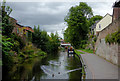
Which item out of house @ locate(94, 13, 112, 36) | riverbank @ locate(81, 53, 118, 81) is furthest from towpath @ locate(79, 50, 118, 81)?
house @ locate(94, 13, 112, 36)

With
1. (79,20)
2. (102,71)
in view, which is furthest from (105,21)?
(102,71)

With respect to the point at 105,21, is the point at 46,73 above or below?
below

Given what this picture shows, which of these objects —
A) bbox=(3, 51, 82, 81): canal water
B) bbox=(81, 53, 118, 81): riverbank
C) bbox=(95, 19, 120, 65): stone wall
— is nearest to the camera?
bbox=(81, 53, 118, 81): riverbank

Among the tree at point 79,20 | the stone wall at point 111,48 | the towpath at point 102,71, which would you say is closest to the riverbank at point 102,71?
the towpath at point 102,71

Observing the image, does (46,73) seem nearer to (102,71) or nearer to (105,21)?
(102,71)

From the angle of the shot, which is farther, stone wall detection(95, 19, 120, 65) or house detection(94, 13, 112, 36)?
house detection(94, 13, 112, 36)

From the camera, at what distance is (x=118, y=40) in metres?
11.9

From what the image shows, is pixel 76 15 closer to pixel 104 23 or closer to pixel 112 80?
pixel 104 23

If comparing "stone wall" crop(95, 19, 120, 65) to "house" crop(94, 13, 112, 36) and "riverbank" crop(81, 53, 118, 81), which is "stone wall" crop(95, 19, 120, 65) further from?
"house" crop(94, 13, 112, 36)

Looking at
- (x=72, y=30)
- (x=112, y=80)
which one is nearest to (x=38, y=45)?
(x=72, y=30)

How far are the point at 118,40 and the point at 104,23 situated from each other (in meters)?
30.5

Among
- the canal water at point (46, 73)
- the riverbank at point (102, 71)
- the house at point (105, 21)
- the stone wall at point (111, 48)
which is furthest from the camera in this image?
the house at point (105, 21)

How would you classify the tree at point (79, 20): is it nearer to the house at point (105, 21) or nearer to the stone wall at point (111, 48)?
the house at point (105, 21)

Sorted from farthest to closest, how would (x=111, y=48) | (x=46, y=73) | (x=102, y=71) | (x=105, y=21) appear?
(x=105, y=21) → (x=111, y=48) → (x=46, y=73) → (x=102, y=71)
